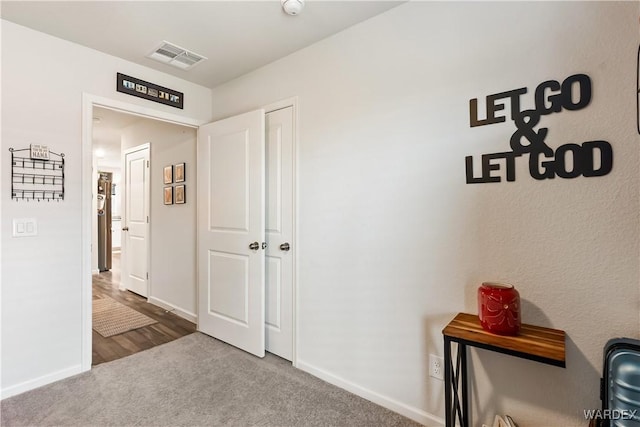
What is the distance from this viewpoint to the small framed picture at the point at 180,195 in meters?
3.51

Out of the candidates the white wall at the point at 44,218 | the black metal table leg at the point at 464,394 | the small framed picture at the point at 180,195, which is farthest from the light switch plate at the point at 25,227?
Answer: the black metal table leg at the point at 464,394

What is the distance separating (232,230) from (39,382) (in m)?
1.68

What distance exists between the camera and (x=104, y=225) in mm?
6148

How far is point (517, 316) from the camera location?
1.35 meters

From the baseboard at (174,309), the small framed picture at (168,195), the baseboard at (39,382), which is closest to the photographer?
the baseboard at (39,382)

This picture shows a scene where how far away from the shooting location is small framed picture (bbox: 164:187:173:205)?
3.69m

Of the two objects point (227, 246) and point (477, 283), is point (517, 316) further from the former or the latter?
point (227, 246)

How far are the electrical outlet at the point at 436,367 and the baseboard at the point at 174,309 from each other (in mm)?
2528

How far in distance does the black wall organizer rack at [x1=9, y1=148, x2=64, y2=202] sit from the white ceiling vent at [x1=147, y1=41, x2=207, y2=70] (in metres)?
1.07

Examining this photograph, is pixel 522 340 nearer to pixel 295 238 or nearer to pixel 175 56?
pixel 295 238

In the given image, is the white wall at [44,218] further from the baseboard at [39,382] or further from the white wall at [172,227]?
the white wall at [172,227]

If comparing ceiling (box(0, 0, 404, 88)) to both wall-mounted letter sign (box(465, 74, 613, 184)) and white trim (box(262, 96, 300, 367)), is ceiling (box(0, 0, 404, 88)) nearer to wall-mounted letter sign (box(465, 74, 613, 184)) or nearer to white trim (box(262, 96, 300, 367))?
white trim (box(262, 96, 300, 367))

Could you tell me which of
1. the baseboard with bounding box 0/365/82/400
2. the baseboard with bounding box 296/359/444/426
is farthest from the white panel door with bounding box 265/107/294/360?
the baseboard with bounding box 0/365/82/400

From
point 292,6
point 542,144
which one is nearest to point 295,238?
point 292,6
